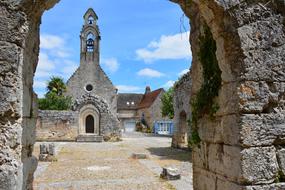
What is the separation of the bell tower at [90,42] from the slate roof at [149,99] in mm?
16479

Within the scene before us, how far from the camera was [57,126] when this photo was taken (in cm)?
2794

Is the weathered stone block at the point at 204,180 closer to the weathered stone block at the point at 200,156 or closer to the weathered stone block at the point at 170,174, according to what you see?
the weathered stone block at the point at 200,156

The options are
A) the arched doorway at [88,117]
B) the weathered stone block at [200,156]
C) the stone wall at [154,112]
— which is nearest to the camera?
the weathered stone block at [200,156]

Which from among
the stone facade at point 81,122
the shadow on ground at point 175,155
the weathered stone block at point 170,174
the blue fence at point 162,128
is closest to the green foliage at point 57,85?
the stone facade at point 81,122

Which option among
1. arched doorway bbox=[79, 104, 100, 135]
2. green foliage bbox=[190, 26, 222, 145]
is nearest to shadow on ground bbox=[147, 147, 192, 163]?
green foliage bbox=[190, 26, 222, 145]

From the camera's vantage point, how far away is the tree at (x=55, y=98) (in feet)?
118

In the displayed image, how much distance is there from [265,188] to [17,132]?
9.52 ft

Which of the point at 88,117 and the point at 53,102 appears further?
the point at 53,102

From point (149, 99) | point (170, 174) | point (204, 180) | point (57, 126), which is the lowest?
point (170, 174)

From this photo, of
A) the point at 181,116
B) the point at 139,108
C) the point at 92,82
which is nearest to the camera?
the point at 181,116

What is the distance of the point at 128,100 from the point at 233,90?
5513 cm

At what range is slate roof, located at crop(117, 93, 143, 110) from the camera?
57.1 meters

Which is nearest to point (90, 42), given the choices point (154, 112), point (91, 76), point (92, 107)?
point (91, 76)

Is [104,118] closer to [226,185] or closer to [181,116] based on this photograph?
[181,116]
